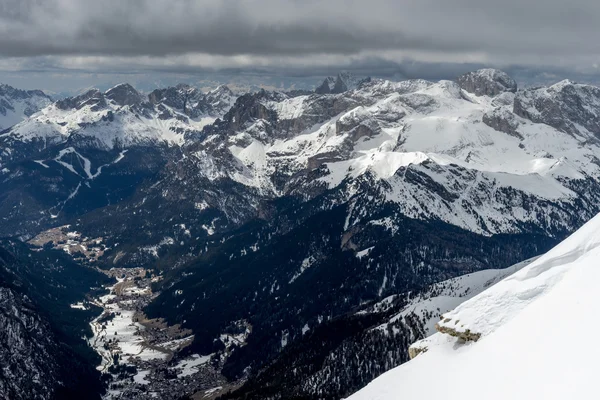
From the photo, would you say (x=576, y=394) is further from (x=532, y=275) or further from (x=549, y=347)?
(x=532, y=275)

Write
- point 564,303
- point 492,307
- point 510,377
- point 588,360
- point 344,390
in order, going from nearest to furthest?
1. point 588,360
2. point 510,377
3. point 564,303
4. point 492,307
5. point 344,390

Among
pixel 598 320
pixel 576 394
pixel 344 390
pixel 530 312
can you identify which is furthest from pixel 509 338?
pixel 344 390

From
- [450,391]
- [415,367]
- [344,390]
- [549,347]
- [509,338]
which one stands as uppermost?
[549,347]

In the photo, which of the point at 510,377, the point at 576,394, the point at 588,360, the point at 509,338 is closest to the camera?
the point at 576,394

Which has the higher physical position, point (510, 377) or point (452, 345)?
point (510, 377)

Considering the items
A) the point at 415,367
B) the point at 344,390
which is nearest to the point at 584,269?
the point at 415,367

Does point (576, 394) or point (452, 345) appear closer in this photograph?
point (576, 394)
